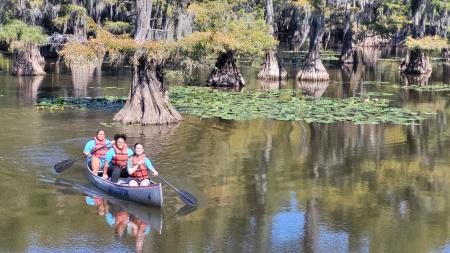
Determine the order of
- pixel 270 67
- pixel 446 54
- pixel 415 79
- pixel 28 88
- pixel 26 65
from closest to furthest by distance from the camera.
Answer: pixel 28 88
pixel 26 65
pixel 270 67
pixel 415 79
pixel 446 54

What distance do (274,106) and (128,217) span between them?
616 inches

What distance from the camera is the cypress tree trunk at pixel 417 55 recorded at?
1825 inches

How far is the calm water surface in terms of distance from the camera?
36.6 ft

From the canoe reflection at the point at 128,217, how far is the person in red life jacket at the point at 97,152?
5.26ft

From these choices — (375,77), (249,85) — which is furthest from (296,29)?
(249,85)

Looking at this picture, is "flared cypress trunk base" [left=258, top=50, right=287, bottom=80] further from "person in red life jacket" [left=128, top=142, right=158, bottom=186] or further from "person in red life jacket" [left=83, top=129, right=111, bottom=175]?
"person in red life jacket" [left=128, top=142, right=158, bottom=186]

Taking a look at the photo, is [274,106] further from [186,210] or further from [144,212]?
[144,212]

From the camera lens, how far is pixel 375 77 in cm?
4412

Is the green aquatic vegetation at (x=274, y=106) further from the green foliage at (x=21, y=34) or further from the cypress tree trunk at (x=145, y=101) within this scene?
the green foliage at (x=21, y=34)

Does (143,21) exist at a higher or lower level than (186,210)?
higher

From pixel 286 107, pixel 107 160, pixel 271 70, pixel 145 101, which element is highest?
pixel 271 70

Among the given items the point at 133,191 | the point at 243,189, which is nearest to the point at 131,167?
the point at 133,191

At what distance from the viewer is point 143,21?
876 inches

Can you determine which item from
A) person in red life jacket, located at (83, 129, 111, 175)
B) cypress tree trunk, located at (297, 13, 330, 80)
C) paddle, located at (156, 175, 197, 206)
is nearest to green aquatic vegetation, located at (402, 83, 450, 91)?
cypress tree trunk, located at (297, 13, 330, 80)
